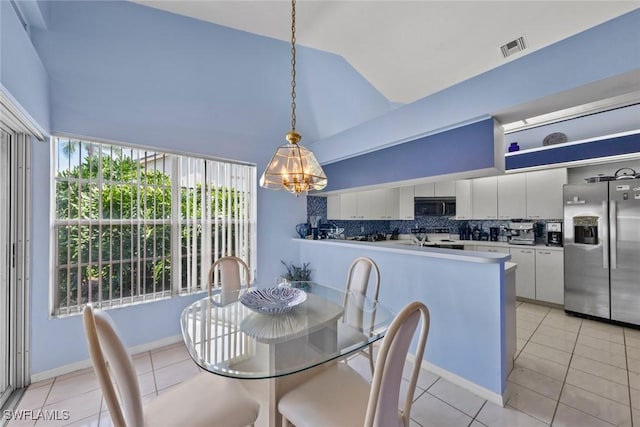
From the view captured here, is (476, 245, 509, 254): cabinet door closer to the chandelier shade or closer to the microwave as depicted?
the microwave

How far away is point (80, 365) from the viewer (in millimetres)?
2471

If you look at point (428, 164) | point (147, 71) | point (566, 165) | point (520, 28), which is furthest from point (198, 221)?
point (566, 165)

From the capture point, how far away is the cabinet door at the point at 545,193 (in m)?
4.05

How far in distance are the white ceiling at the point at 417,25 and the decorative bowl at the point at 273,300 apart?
2.43 meters

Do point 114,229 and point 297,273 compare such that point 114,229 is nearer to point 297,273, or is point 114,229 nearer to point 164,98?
point 164,98

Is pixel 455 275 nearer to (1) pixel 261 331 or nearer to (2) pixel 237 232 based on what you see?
(1) pixel 261 331

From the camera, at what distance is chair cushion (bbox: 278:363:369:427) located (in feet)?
3.99

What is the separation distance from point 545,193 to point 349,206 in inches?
121

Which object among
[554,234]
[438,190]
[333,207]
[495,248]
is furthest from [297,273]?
[554,234]

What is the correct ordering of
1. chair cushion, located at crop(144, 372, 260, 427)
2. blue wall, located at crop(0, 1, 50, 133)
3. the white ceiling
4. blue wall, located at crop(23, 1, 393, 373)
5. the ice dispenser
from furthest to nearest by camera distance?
the ice dispenser < blue wall, located at crop(23, 1, 393, 373) < the white ceiling < blue wall, located at crop(0, 1, 50, 133) < chair cushion, located at crop(144, 372, 260, 427)

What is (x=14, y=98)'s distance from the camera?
1658 millimetres

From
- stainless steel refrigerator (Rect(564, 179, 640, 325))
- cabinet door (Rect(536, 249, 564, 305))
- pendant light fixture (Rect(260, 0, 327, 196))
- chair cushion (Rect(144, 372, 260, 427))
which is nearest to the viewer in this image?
chair cushion (Rect(144, 372, 260, 427))

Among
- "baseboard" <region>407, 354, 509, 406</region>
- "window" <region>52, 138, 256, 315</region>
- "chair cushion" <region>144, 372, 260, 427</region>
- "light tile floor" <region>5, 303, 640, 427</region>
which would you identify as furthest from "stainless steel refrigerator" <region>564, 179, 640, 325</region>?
"window" <region>52, 138, 256, 315</region>

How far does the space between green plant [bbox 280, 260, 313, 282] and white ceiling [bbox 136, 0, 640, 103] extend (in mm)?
2788
